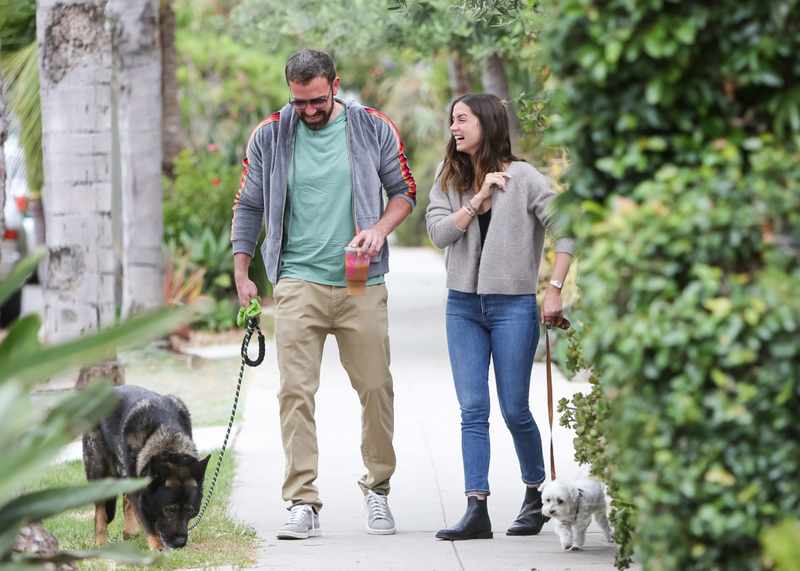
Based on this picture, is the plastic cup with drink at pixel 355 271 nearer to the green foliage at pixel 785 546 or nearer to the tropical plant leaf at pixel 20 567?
the tropical plant leaf at pixel 20 567

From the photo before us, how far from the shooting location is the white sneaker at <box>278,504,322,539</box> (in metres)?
4.50

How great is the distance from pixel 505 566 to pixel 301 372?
4.46 feet

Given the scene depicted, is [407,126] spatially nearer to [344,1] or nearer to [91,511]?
[344,1]

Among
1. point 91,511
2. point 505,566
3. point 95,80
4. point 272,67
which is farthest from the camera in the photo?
point 272,67

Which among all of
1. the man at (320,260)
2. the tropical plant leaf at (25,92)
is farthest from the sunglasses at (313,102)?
the tropical plant leaf at (25,92)

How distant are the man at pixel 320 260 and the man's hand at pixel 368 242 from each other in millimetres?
10

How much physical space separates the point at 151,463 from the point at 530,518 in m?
1.81

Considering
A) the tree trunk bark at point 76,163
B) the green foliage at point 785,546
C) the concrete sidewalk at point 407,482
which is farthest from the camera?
the tree trunk bark at point 76,163

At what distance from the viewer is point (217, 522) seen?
4699mm

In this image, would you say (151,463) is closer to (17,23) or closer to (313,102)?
(313,102)

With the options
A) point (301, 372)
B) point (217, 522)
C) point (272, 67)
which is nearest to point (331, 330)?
point (301, 372)

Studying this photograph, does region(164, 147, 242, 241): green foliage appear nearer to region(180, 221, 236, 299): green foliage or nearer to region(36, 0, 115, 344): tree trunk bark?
region(180, 221, 236, 299): green foliage

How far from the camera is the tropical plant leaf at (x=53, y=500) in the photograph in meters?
2.61

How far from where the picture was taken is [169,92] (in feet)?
44.9
